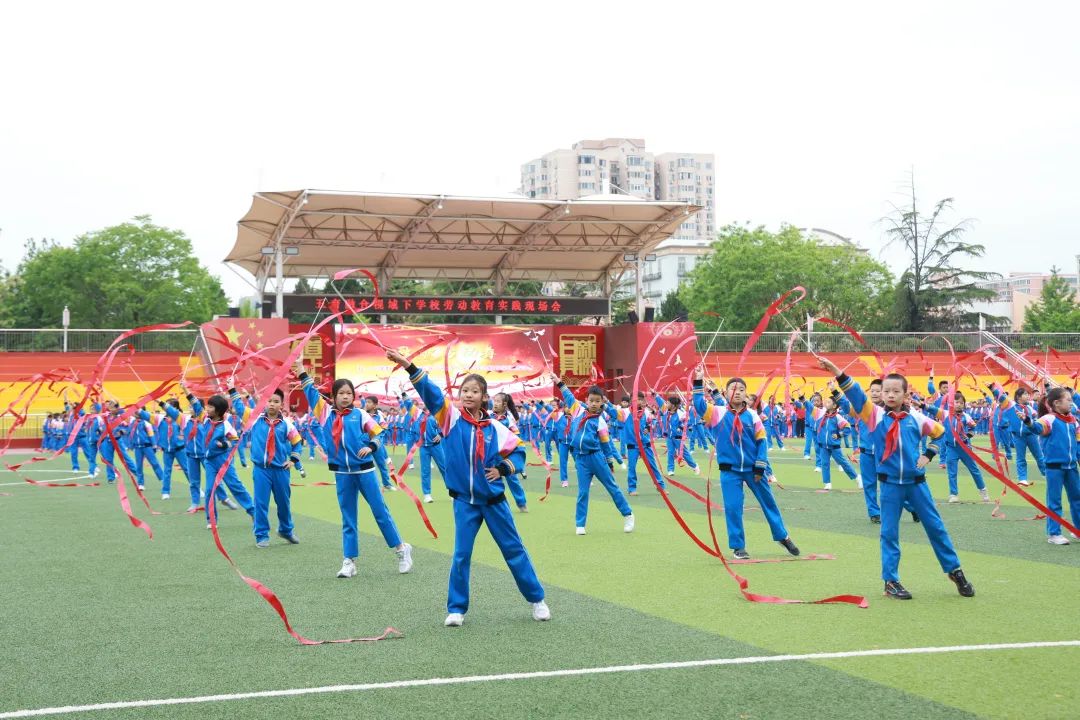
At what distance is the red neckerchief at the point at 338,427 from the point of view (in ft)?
32.4

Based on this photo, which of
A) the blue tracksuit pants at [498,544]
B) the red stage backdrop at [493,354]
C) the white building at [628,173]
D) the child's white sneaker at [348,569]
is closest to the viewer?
the blue tracksuit pants at [498,544]

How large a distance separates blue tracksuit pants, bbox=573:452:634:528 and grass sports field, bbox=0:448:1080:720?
1.47 feet

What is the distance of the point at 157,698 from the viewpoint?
5480mm

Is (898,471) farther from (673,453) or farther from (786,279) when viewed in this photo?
(786,279)

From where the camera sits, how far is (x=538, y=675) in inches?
229

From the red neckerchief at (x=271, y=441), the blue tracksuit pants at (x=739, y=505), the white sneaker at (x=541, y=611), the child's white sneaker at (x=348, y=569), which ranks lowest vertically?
the child's white sneaker at (x=348, y=569)

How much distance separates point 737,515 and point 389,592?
3.63 meters

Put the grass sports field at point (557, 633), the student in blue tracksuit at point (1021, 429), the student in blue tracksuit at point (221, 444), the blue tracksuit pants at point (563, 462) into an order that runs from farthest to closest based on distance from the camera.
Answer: the blue tracksuit pants at point (563, 462) → the student in blue tracksuit at point (1021, 429) → the student in blue tracksuit at point (221, 444) → the grass sports field at point (557, 633)

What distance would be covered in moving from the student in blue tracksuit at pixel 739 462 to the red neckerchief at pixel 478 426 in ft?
11.6

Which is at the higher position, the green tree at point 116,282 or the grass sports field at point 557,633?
the green tree at point 116,282

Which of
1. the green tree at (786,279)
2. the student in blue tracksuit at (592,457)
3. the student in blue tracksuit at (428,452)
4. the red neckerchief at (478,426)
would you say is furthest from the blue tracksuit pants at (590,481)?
the green tree at (786,279)

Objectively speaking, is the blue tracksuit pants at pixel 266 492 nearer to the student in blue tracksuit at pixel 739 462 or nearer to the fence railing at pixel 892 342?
the student in blue tracksuit at pixel 739 462

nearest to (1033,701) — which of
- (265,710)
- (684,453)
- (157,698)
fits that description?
(265,710)

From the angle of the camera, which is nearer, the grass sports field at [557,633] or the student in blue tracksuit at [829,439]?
the grass sports field at [557,633]
